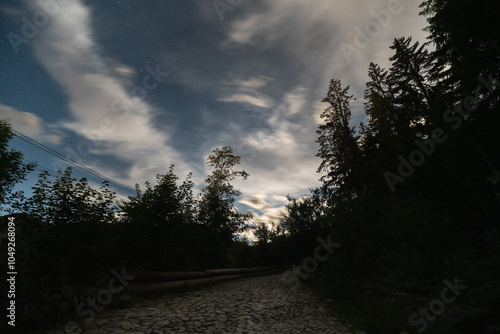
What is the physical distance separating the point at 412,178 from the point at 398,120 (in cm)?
618

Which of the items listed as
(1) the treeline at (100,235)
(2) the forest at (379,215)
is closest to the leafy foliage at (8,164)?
(2) the forest at (379,215)

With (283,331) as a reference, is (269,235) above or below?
above

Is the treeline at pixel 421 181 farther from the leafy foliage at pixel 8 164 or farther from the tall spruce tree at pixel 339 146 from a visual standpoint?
the leafy foliage at pixel 8 164

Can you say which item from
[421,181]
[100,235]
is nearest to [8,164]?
[100,235]

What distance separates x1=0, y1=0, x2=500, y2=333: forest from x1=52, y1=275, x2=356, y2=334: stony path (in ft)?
3.65

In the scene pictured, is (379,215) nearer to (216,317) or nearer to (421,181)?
(216,317)

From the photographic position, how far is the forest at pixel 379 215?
574 centimetres

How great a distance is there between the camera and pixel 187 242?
1105cm

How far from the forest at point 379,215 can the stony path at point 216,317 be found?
3.65ft

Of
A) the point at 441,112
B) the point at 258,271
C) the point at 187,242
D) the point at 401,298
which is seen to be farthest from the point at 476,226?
the point at 258,271

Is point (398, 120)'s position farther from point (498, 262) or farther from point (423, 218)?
point (498, 262)

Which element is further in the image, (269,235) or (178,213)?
(269,235)

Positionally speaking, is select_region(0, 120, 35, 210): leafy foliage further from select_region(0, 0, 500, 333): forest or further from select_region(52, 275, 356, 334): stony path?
select_region(52, 275, 356, 334): stony path

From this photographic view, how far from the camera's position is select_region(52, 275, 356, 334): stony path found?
499cm
